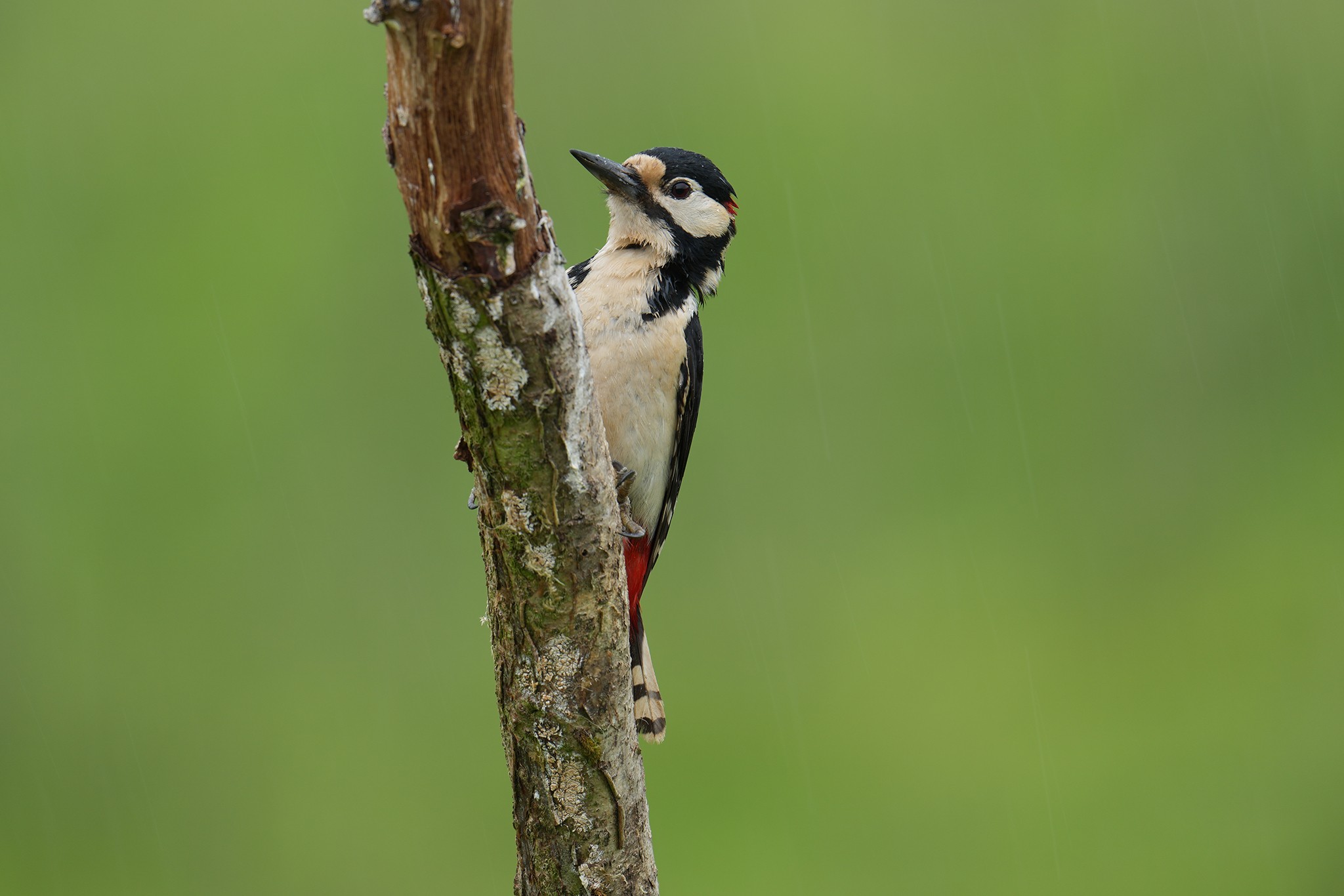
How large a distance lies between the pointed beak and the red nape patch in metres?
0.95

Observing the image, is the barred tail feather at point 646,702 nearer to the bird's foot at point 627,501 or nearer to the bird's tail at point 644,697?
the bird's tail at point 644,697

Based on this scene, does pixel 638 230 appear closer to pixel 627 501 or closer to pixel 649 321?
pixel 649 321

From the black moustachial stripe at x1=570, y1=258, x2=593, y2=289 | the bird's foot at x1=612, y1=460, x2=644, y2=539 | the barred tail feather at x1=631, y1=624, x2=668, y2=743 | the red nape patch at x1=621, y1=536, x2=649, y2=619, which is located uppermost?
the black moustachial stripe at x1=570, y1=258, x2=593, y2=289

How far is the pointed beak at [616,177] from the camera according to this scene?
326 centimetres

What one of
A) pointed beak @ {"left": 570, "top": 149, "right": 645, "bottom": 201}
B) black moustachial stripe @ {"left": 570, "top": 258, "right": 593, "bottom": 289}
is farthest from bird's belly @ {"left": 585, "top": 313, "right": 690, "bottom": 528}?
pointed beak @ {"left": 570, "top": 149, "right": 645, "bottom": 201}

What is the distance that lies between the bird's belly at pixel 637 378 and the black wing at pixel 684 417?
1.1 inches

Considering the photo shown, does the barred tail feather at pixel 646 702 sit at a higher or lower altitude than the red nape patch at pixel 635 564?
lower

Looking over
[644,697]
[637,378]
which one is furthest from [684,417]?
[644,697]

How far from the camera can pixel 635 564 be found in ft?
11.3

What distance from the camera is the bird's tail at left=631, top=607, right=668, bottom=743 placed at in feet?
11.2

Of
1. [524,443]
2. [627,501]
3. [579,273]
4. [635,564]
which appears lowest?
[635,564]

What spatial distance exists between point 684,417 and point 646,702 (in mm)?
811

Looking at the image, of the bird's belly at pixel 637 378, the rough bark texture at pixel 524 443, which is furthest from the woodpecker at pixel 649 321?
the rough bark texture at pixel 524 443

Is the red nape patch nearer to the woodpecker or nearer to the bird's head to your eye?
the woodpecker
